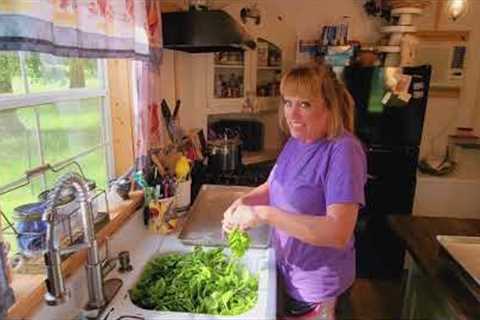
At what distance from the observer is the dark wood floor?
7.82 feet

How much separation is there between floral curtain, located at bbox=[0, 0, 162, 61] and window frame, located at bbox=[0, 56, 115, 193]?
20 centimetres

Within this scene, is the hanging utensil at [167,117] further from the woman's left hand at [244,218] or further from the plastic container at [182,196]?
the woman's left hand at [244,218]

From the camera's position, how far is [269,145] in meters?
3.24

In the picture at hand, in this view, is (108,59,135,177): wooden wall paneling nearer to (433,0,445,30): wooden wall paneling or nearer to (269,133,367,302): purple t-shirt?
(269,133,367,302): purple t-shirt

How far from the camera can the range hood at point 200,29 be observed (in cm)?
171

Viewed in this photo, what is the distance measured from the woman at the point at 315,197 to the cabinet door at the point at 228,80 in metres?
1.39

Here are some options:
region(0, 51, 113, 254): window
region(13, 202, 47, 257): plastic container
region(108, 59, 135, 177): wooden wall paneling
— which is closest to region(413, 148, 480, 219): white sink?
region(108, 59, 135, 177): wooden wall paneling

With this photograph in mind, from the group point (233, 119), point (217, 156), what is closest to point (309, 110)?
point (217, 156)

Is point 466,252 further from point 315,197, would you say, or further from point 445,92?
point 445,92

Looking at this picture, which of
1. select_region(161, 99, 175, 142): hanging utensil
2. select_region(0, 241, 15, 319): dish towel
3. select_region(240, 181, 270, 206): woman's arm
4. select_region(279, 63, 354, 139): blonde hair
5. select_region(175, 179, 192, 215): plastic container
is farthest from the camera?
select_region(161, 99, 175, 142): hanging utensil

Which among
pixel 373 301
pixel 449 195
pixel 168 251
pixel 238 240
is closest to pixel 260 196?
pixel 238 240

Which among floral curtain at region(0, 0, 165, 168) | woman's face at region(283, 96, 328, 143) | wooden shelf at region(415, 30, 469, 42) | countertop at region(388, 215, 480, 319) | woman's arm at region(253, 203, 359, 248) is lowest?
countertop at region(388, 215, 480, 319)

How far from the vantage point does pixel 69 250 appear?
0.88 m

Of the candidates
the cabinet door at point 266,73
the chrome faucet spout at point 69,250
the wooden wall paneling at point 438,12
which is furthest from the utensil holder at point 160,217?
the wooden wall paneling at point 438,12
